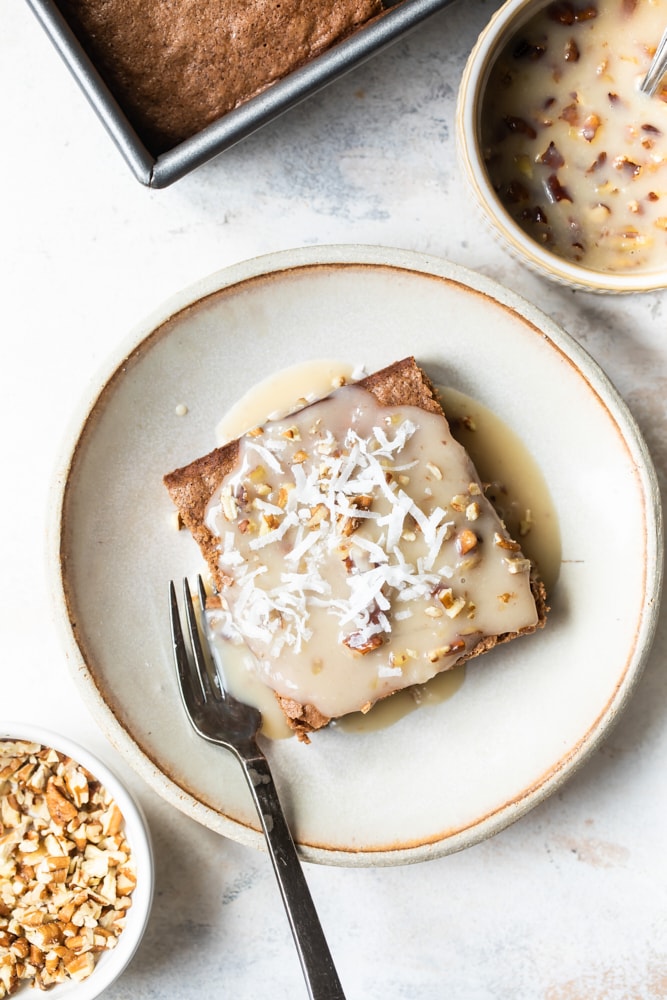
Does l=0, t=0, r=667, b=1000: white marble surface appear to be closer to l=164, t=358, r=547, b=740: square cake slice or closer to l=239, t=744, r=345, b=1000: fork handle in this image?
l=239, t=744, r=345, b=1000: fork handle

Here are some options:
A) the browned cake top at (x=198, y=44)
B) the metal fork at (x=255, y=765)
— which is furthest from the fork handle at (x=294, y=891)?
the browned cake top at (x=198, y=44)

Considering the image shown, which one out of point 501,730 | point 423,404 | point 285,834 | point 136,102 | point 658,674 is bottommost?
point 658,674

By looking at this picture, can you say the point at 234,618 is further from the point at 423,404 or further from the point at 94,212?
the point at 94,212

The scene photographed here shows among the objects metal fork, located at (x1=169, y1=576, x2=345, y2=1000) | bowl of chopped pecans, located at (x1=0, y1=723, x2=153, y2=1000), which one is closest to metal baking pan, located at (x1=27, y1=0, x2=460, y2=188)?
metal fork, located at (x1=169, y1=576, x2=345, y2=1000)

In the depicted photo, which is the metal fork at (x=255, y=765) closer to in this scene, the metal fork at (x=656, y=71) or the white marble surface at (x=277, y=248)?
the white marble surface at (x=277, y=248)

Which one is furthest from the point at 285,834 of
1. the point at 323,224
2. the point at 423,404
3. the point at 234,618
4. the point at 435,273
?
the point at 323,224

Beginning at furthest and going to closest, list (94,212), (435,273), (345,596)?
(94,212) → (435,273) → (345,596)

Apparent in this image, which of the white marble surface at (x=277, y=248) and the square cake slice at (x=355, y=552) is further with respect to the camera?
the white marble surface at (x=277, y=248)

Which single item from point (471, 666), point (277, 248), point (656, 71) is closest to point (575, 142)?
point (656, 71)
